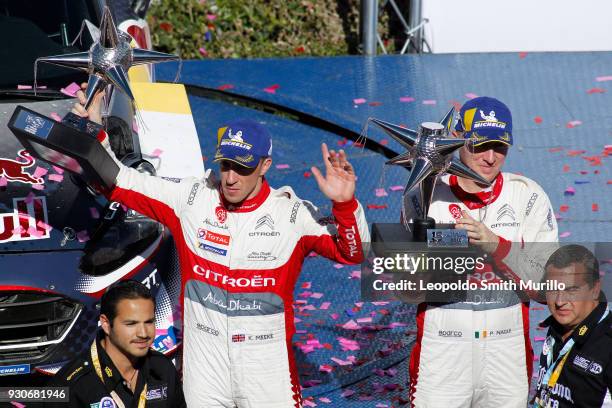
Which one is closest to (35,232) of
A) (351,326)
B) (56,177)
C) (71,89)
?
(56,177)

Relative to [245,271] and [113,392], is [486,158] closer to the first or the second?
[245,271]

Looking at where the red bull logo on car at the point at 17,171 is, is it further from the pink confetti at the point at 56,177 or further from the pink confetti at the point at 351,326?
the pink confetti at the point at 351,326

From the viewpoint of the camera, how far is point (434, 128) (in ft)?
16.3

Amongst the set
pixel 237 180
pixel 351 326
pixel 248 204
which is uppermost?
pixel 237 180

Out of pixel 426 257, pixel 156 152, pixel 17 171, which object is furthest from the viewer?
pixel 156 152

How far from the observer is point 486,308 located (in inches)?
206

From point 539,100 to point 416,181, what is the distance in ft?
19.9

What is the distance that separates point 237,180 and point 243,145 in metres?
0.18

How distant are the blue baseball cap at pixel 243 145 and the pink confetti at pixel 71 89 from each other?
1.47 meters

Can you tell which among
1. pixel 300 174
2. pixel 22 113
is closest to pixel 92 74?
pixel 22 113

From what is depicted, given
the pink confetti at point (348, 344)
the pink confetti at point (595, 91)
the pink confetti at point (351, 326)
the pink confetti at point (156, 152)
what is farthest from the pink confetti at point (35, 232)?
the pink confetti at point (595, 91)

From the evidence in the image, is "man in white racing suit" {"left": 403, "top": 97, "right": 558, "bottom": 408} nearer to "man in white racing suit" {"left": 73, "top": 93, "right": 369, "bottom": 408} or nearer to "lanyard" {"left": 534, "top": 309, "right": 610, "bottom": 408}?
"lanyard" {"left": 534, "top": 309, "right": 610, "bottom": 408}

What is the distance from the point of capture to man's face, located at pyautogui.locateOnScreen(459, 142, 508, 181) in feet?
17.2

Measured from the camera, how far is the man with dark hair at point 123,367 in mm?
4590
